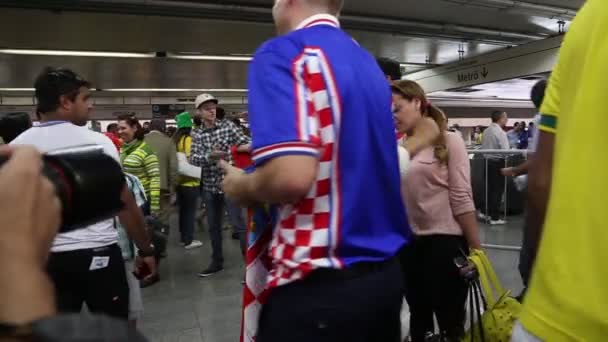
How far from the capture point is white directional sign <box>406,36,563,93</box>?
363 inches

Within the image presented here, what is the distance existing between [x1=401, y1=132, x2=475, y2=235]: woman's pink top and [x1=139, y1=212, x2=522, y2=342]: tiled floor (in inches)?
25.6

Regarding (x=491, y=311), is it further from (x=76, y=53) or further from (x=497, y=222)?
(x=76, y=53)

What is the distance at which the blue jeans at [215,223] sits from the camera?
14.3 ft

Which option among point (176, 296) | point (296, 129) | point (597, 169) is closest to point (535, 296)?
point (597, 169)

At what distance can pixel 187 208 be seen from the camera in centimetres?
533

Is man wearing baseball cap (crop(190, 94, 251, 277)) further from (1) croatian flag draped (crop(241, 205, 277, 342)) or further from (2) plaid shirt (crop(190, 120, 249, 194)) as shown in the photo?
(1) croatian flag draped (crop(241, 205, 277, 342))

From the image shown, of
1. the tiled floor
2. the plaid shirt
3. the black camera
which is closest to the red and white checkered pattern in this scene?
the black camera

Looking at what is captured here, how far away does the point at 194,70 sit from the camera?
441 inches

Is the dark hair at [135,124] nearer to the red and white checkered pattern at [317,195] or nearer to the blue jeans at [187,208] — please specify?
the blue jeans at [187,208]

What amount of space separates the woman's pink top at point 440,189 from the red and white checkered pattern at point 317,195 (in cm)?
109

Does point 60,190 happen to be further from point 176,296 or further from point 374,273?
point 176,296

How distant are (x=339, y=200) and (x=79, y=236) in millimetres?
1326

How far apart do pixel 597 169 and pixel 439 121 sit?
150cm

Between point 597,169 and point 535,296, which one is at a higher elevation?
point 597,169
